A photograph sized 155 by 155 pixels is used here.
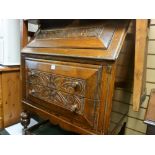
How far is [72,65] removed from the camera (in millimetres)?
917

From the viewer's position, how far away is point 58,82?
1.00 meters

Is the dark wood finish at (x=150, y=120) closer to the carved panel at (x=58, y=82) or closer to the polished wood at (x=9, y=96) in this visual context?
the carved panel at (x=58, y=82)

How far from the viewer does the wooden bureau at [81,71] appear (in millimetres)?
811

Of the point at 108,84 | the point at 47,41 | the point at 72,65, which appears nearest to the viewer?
the point at 108,84

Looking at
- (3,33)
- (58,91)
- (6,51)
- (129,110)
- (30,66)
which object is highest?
(3,33)

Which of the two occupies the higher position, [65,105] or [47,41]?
[47,41]

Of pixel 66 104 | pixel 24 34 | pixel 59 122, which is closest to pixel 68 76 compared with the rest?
pixel 66 104

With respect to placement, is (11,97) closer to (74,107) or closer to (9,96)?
(9,96)

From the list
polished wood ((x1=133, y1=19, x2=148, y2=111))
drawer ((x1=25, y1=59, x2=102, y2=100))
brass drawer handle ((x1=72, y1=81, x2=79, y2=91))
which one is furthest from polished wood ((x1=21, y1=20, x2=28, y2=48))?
polished wood ((x1=133, y1=19, x2=148, y2=111))

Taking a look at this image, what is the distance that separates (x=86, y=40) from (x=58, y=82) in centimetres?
32
